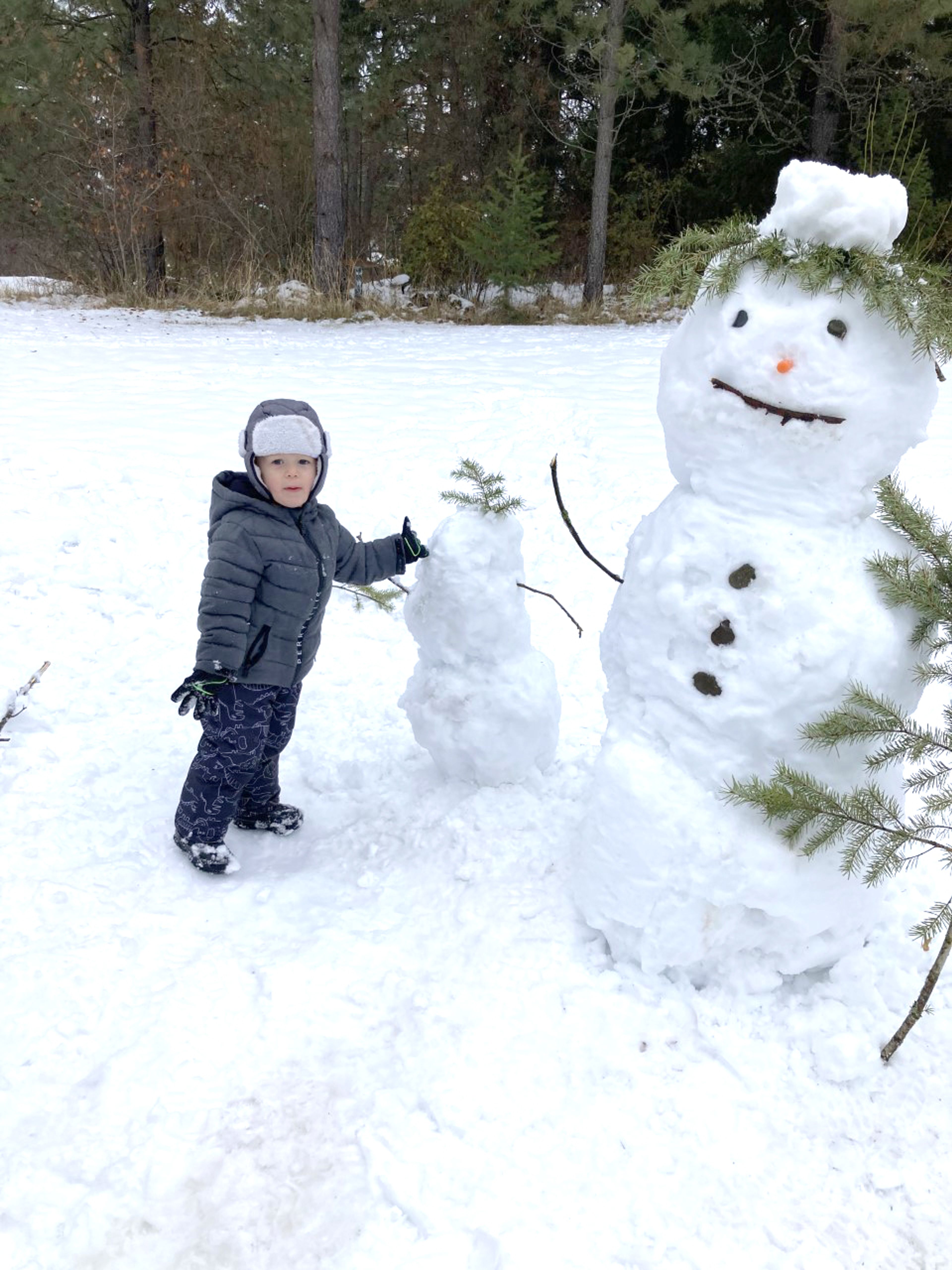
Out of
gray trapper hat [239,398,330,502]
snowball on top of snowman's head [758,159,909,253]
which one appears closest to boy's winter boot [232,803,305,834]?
gray trapper hat [239,398,330,502]

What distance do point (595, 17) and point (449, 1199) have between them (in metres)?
11.8

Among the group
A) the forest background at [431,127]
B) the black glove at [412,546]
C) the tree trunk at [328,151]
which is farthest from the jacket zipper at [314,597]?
the tree trunk at [328,151]

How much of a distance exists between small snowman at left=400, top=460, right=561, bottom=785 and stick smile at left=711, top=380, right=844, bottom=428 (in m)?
0.78

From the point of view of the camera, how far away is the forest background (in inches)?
405

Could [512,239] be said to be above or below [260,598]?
above

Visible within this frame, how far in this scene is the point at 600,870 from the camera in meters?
2.03

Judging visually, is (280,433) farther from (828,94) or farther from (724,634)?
(828,94)

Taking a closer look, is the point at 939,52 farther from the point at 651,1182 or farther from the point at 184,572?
the point at 651,1182

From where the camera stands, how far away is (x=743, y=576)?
1.81 metres

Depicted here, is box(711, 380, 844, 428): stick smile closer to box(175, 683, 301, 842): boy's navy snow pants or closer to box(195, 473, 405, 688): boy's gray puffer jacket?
box(195, 473, 405, 688): boy's gray puffer jacket

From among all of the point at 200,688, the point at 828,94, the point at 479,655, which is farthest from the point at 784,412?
the point at 828,94

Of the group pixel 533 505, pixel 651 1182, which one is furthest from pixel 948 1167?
pixel 533 505

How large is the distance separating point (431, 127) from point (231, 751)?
47.2 feet

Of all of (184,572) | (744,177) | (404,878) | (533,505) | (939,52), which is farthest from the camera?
(744,177)
